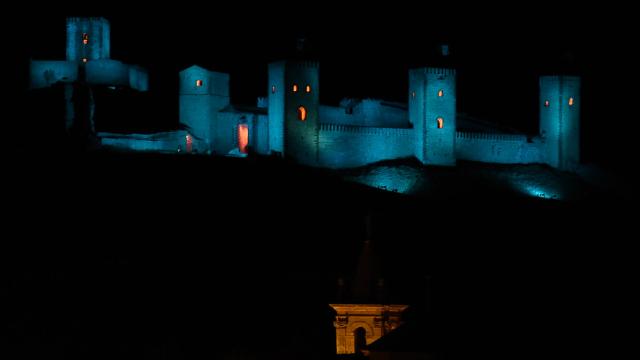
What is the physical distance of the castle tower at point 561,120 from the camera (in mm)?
72875

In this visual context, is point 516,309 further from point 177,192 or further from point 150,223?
point 177,192

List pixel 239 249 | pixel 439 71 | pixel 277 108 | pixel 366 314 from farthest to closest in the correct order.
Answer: pixel 439 71 < pixel 277 108 < pixel 239 249 < pixel 366 314

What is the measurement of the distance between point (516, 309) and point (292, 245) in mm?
33049

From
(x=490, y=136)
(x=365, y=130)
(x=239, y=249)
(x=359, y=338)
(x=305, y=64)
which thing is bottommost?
(x=359, y=338)

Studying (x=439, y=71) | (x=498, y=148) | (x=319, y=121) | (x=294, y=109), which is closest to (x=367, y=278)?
(x=294, y=109)

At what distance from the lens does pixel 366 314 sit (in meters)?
24.7

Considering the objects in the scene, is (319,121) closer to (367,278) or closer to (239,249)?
(239,249)

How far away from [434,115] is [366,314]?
44954mm

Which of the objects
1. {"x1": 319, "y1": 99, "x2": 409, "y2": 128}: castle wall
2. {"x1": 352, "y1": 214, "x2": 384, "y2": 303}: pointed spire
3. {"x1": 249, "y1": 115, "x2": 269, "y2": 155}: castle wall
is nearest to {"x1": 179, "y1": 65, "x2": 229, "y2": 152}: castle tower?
{"x1": 249, "y1": 115, "x2": 269, "y2": 155}: castle wall

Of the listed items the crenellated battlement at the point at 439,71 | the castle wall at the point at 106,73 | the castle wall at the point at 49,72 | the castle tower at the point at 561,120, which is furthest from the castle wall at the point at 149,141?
the castle tower at the point at 561,120

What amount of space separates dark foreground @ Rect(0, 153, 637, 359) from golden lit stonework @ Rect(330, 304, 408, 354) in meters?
9.88

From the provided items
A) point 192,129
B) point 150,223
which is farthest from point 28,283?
point 192,129

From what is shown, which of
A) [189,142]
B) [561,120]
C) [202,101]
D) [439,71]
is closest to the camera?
[189,142]

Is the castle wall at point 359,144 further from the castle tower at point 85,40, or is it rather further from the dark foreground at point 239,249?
the castle tower at point 85,40
